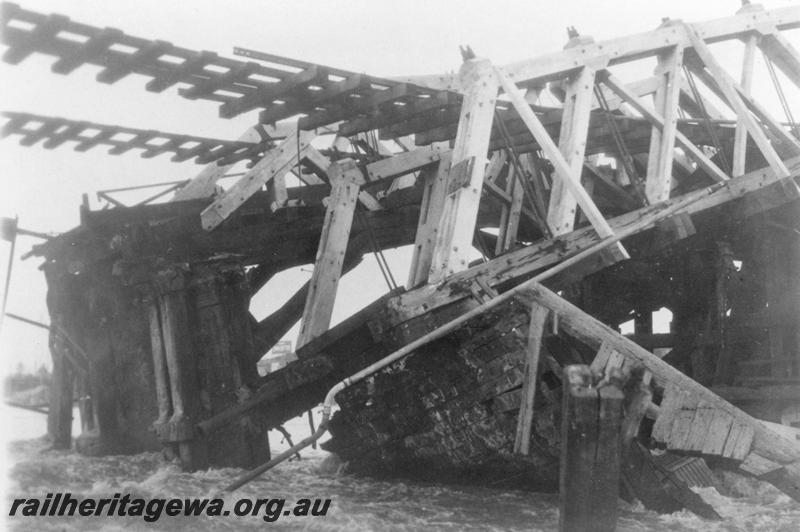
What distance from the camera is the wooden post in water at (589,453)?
14.5 ft

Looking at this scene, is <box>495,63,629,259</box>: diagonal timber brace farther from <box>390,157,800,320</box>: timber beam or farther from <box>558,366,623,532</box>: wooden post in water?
<box>558,366,623,532</box>: wooden post in water

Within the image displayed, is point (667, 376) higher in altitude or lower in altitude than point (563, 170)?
lower

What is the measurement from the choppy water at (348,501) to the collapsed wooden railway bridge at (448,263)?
0.29 metres

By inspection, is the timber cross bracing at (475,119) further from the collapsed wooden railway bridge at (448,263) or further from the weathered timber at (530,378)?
the weathered timber at (530,378)

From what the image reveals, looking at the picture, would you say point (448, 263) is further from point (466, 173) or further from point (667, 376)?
point (667, 376)

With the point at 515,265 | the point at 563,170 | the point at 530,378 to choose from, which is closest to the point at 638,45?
the point at 563,170

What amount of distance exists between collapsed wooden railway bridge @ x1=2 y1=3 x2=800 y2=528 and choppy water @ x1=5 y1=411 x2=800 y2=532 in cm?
29

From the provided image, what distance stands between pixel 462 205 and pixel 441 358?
1.42m

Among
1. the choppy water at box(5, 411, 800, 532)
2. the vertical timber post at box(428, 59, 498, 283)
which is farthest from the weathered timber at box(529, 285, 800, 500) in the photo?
the choppy water at box(5, 411, 800, 532)

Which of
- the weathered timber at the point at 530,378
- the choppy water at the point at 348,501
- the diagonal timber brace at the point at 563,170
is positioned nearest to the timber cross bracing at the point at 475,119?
the diagonal timber brace at the point at 563,170

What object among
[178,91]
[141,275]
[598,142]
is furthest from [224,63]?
[598,142]

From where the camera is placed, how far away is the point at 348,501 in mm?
7539

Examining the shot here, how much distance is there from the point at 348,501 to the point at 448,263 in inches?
101

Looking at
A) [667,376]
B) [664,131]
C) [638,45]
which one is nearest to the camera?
[667,376]
